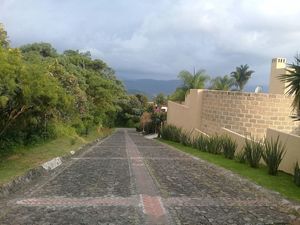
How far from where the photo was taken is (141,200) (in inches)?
346

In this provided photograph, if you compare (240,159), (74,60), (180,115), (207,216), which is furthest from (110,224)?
(74,60)

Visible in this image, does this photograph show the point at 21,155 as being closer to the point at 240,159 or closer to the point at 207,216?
the point at 240,159

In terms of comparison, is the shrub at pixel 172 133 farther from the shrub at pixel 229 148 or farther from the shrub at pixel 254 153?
the shrub at pixel 254 153

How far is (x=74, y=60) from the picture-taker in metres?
54.3

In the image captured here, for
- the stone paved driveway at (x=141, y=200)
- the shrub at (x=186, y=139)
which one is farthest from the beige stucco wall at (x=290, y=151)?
the shrub at (x=186, y=139)

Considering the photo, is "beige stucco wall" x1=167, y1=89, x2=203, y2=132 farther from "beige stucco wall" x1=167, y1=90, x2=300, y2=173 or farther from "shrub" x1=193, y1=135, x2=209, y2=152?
"shrub" x1=193, y1=135, x2=209, y2=152

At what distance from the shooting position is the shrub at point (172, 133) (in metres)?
34.6

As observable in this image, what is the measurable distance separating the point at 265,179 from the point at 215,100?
581 inches

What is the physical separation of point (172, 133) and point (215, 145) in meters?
14.9

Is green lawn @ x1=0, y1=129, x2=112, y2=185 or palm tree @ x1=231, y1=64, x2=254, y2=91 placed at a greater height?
palm tree @ x1=231, y1=64, x2=254, y2=91

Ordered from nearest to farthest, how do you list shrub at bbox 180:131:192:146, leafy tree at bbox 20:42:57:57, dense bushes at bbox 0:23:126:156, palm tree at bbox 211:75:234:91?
dense bushes at bbox 0:23:126:156 < shrub at bbox 180:131:192:146 < leafy tree at bbox 20:42:57:57 < palm tree at bbox 211:75:234:91

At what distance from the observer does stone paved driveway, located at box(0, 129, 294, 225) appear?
7.39 metres

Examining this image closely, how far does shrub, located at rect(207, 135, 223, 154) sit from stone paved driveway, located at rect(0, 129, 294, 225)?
8013mm

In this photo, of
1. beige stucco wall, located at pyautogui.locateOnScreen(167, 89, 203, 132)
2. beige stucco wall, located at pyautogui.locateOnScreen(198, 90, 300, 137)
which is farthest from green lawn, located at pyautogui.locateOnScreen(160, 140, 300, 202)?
beige stucco wall, located at pyautogui.locateOnScreen(167, 89, 203, 132)
